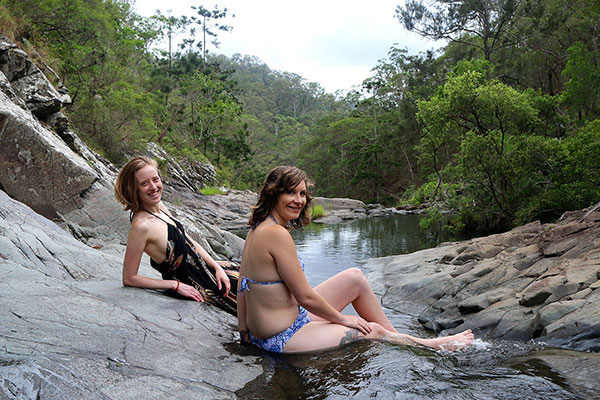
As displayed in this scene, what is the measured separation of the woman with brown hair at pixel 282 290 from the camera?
2625mm

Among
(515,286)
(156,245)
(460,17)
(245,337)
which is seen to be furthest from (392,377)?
(460,17)

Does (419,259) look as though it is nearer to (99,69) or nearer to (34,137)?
(34,137)

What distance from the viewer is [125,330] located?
8.16 feet

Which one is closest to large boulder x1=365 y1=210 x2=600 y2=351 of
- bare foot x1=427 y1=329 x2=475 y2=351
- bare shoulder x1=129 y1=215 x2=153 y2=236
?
bare foot x1=427 y1=329 x2=475 y2=351

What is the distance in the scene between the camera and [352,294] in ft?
10.3

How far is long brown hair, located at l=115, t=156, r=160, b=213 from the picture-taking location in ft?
10.3

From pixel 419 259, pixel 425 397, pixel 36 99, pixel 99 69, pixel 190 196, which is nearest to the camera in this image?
pixel 425 397

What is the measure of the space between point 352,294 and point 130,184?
170 cm

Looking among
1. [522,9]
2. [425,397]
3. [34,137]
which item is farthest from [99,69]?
[522,9]

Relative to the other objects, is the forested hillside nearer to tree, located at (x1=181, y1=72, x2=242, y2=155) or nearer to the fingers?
tree, located at (x1=181, y1=72, x2=242, y2=155)

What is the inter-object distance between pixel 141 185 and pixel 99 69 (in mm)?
14434

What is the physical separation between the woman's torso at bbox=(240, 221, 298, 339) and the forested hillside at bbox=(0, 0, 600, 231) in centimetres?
900

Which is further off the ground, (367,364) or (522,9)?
(522,9)

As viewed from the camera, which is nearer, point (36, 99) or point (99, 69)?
point (36, 99)
